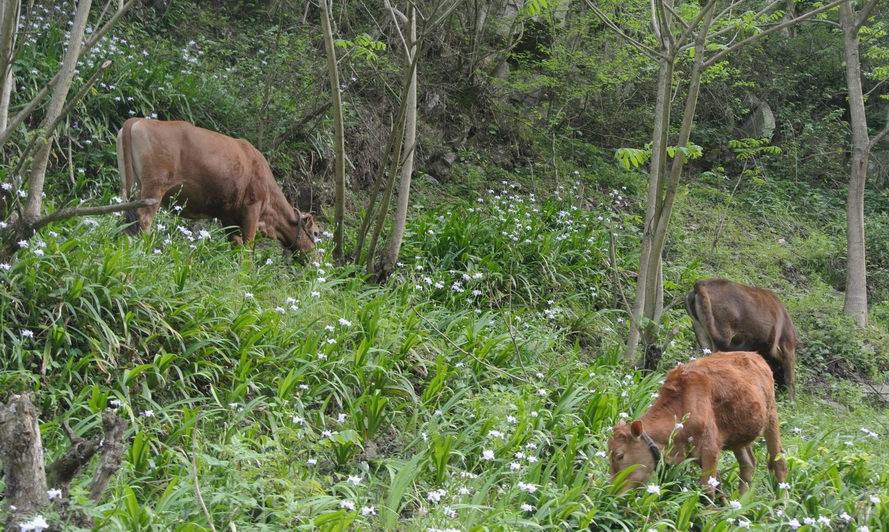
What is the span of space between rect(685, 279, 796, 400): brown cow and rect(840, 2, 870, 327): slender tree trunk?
293cm

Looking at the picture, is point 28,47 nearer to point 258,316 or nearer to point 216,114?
point 216,114

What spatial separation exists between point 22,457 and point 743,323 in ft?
27.5

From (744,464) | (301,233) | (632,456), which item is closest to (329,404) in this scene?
(632,456)

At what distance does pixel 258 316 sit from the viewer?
7.15m

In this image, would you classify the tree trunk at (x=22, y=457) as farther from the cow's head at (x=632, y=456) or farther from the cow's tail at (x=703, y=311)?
the cow's tail at (x=703, y=311)

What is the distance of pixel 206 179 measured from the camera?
9125mm

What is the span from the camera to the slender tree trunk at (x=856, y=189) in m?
12.9

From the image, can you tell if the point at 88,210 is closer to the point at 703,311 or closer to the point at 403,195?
the point at 403,195

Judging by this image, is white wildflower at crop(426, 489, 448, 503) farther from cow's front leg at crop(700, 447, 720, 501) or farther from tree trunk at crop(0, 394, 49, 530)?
tree trunk at crop(0, 394, 49, 530)

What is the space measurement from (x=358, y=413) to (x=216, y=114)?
6064 millimetres

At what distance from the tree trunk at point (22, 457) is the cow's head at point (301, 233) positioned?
6.36 m

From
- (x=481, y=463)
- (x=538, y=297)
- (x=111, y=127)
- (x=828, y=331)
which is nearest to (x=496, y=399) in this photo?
(x=481, y=463)

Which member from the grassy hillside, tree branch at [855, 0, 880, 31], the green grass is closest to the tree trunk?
the grassy hillside

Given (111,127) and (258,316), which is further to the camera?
(111,127)
